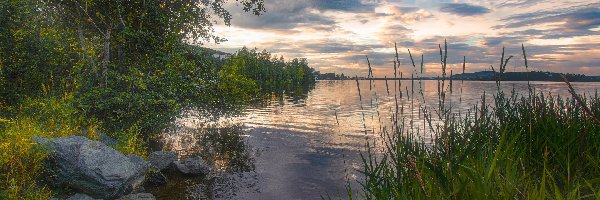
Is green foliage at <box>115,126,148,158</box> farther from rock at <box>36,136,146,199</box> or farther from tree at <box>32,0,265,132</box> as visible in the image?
rock at <box>36,136,146,199</box>

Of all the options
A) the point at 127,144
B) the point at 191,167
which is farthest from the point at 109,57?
the point at 191,167

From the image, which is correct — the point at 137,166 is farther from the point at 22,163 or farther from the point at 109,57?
the point at 109,57

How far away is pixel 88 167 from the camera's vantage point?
36.1 ft

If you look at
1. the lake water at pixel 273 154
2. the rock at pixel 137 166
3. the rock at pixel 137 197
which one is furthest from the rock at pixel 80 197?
the lake water at pixel 273 154

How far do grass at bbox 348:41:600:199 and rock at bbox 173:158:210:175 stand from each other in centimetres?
1078

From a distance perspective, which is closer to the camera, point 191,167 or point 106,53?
point 191,167

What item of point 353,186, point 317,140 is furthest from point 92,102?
point 317,140

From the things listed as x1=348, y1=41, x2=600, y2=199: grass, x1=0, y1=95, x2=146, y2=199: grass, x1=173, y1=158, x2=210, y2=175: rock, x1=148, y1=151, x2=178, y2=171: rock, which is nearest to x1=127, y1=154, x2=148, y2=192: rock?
x1=0, y1=95, x2=146, y2=199: grass

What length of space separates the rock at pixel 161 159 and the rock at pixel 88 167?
3892 mm

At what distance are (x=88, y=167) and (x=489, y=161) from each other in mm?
10872

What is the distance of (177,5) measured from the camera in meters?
19.6

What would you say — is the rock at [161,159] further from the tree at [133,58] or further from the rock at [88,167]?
the rock at [88,167]

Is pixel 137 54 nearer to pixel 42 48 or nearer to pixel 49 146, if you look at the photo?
pixel 42 48

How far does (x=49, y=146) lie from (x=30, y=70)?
8.66 meters
